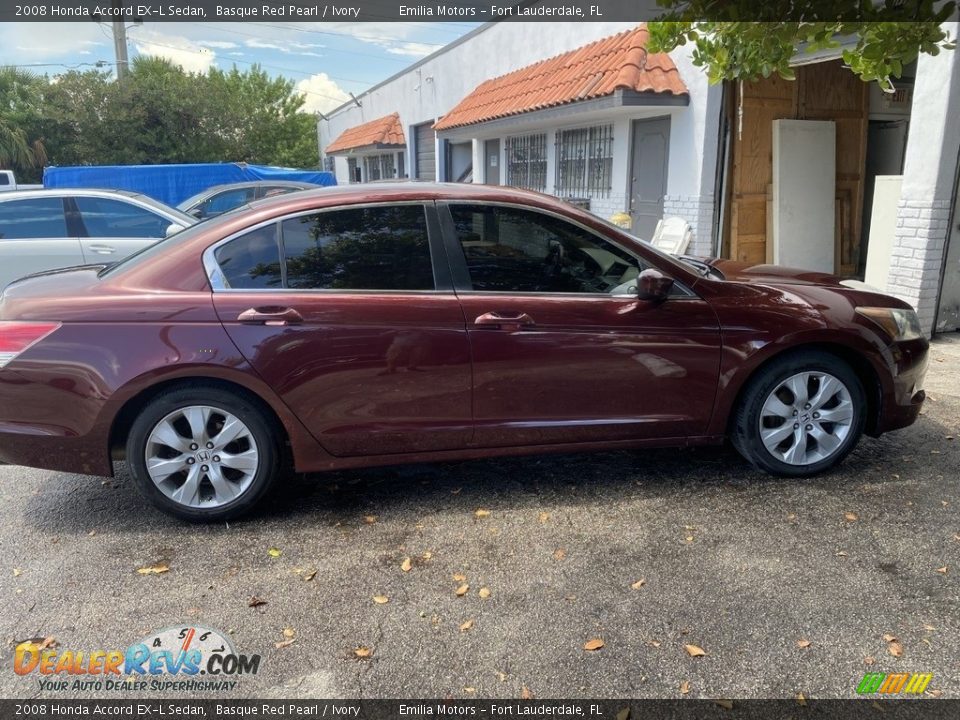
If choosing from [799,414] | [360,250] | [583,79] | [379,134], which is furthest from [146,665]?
[379,134]

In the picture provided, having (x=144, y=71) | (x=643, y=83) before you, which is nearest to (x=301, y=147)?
(x=144, y=71)

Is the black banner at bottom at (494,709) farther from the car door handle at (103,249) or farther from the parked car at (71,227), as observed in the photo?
the car door handle at (103,249)

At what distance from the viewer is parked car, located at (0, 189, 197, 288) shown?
27.0ft

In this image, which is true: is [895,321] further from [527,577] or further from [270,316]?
[270,316]

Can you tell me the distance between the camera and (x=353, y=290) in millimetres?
3590

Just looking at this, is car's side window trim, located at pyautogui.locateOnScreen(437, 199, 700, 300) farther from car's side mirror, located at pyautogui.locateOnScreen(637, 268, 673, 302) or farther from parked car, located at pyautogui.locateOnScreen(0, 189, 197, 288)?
parked car, located at pyautogui.locateOnScreen(0, 189, 197, 288)

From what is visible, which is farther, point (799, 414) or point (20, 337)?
point (799, 414)

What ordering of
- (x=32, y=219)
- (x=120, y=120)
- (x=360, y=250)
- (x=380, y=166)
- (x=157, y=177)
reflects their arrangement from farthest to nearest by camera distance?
1. (x=120, y=120)
2. (x=380, y=166)
3. (x=157, y=177)
4. (x=32, y=219)
5. (x=360, y=250)

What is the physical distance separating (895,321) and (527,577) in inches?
99.8

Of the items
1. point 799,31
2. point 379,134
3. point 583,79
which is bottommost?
point 799,31

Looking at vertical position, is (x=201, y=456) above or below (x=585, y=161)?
below

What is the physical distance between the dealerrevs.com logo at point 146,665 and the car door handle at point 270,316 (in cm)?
138

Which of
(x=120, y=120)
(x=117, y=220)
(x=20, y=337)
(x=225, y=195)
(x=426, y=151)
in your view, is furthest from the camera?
(x=120, y=120)

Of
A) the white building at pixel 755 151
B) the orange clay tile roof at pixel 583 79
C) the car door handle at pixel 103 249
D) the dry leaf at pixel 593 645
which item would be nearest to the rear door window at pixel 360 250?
the dry leaf at pixel 593 645
